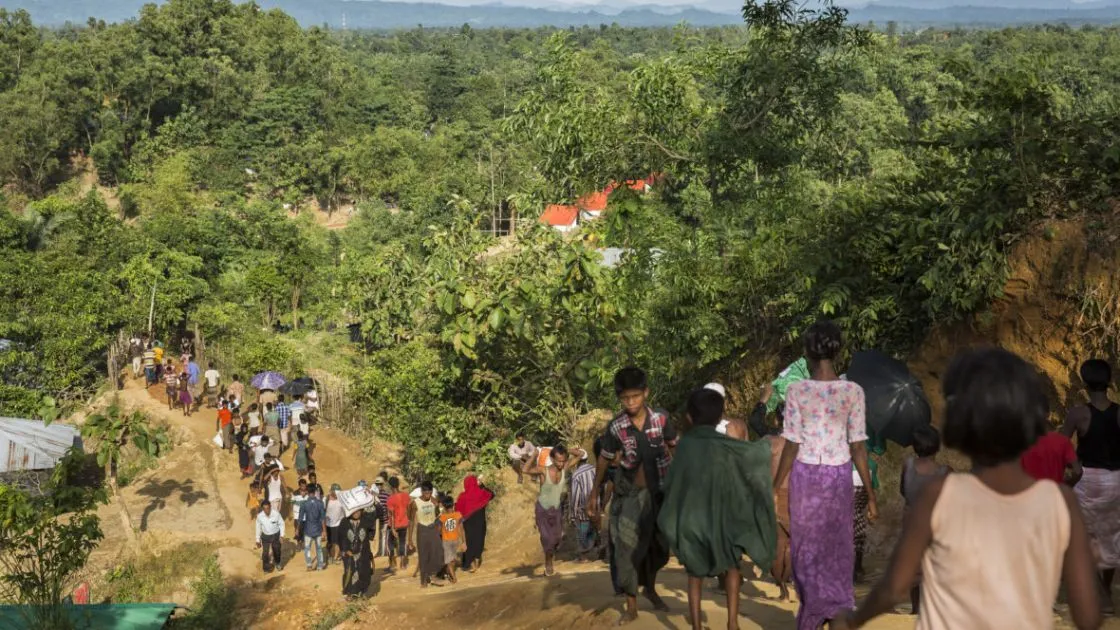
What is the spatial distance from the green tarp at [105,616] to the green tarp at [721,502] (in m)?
Result: 6.20

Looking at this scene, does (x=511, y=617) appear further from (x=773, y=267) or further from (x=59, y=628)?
(x=773, y=267)

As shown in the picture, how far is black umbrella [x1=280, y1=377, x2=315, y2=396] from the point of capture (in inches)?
763

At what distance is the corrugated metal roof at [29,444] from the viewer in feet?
55.5

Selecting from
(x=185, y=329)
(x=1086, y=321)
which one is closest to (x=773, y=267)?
(x=1086, y=321)

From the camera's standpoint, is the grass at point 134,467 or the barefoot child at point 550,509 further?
the grass at point 134,467

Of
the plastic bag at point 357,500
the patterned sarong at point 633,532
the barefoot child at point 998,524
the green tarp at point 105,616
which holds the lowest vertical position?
the green tarp at point 105,616

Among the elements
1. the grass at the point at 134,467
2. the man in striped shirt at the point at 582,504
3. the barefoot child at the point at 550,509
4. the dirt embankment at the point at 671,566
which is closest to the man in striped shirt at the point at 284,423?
the grass at the point at 134,467

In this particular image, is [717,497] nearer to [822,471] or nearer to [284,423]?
[822,471]

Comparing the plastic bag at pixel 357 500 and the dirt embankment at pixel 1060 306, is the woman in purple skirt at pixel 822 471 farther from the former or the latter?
the plastic bag at pixel 357 500

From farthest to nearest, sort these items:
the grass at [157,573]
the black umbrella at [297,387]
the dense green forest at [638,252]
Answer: the black umbrella at [297,387] < the grass at [157,573] < the dense green forest at [638,252]

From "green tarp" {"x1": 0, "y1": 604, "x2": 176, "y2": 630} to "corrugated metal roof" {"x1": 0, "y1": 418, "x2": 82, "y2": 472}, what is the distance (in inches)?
317

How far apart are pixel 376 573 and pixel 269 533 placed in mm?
1502

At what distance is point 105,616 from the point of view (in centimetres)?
924

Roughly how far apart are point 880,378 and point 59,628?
6.62m
